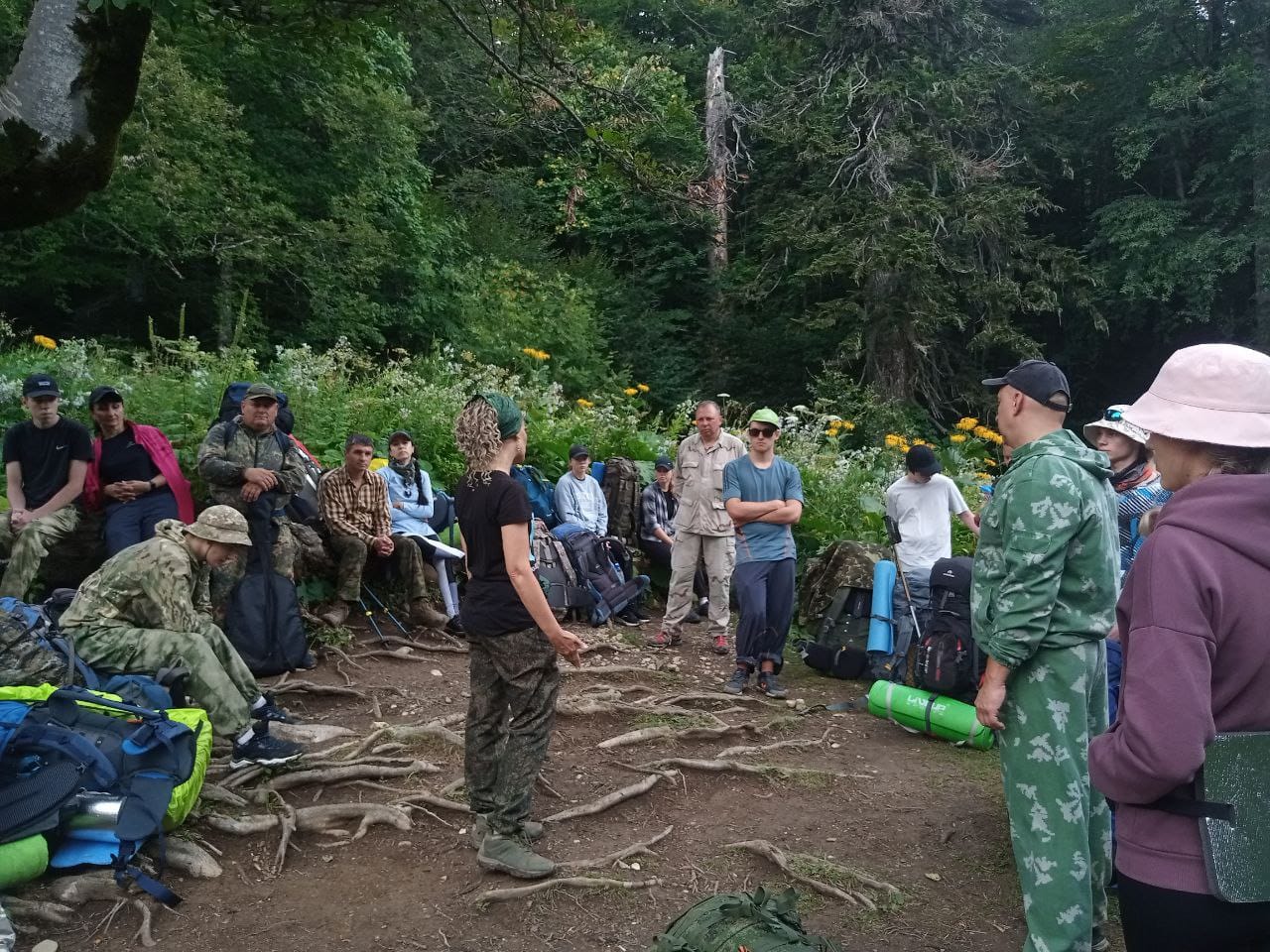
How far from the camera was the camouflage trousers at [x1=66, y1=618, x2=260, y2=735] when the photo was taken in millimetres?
4992

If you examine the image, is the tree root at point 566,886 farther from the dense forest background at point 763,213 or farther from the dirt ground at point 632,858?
the dense forest background at point 763,213

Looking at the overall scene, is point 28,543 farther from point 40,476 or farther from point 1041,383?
point 1041,383

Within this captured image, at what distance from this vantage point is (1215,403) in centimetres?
215

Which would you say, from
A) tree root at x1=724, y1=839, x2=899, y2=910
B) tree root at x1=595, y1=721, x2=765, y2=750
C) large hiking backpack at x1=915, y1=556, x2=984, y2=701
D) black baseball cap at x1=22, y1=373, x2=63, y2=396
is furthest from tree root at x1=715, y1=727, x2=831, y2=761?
black baseball cap at x1=22, y1=373, x2=63, y2=396

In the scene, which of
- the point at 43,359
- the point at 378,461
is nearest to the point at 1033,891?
the point at 378,461

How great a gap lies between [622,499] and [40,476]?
5.71m

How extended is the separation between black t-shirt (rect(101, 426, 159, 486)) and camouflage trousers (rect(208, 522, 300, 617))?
100cm

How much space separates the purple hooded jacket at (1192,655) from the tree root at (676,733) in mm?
4263

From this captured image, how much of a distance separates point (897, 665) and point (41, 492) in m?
6.21

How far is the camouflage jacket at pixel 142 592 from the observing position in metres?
5.11

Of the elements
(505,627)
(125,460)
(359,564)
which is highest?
(125,460)

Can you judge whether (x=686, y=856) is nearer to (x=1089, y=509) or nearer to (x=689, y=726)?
(x=689, y=726)

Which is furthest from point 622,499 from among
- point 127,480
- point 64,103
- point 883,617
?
point 64,103

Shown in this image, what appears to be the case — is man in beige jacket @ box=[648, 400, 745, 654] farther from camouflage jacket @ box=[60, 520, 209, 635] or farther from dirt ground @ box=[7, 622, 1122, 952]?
camouflage jacket @ box=[60, 520, 209, 635]
